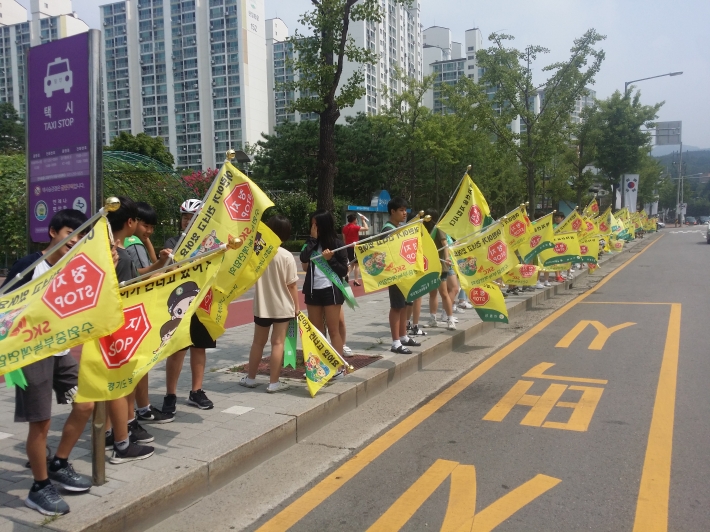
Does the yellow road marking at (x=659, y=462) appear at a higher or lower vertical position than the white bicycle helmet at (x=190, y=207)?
lower

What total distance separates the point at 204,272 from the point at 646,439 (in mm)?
3581

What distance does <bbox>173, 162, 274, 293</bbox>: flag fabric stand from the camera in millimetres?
4723

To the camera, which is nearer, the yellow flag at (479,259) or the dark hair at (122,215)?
the dark hair at (122,215)

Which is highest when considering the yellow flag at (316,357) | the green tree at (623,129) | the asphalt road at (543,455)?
the green tree at (623,129)

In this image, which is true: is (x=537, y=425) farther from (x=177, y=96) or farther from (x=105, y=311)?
(x=177, y=96)

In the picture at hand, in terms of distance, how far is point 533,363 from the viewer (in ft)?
24.1

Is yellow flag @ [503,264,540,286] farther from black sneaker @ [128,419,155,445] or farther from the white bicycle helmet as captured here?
black sneaker @ [128,419,155,445]

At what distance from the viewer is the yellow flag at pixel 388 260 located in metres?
6.52

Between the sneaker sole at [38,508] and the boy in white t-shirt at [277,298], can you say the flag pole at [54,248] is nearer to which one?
the sneaker sole at [38,508]

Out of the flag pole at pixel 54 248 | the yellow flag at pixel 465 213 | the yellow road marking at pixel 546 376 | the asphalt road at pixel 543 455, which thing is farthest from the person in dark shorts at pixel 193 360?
the yellow flag at pixel 465 213

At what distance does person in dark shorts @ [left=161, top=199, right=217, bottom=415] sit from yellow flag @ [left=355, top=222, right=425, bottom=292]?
2.01 m

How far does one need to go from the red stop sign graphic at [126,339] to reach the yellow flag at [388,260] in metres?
3.15

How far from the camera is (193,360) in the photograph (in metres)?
5.15

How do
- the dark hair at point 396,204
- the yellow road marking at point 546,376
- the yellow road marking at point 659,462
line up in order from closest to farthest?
the yellow road marking at point 659,462 → the yellow road marking at point 546,376 → the dark hair at point 396,204
